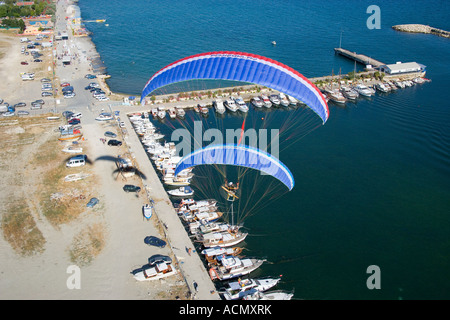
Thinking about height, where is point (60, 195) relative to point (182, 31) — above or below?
below

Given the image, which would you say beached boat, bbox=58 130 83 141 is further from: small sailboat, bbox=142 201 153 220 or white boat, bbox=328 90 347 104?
white boat, bbox=328 90 347 104

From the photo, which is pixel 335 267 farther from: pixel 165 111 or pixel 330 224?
pixel 165 111

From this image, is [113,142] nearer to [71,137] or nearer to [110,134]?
[110,134]

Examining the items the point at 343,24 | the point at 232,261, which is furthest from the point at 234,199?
the point at 343,24

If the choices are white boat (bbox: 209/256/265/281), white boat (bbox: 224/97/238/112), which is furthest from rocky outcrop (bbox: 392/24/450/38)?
white boat (bbox: 209/256/265/281)

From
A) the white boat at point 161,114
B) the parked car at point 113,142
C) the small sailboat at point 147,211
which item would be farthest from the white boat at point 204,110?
the small sailboat at point 147,211

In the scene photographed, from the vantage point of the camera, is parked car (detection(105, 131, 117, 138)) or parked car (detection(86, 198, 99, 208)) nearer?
parked car (detection(86, 198, 99, 208))
